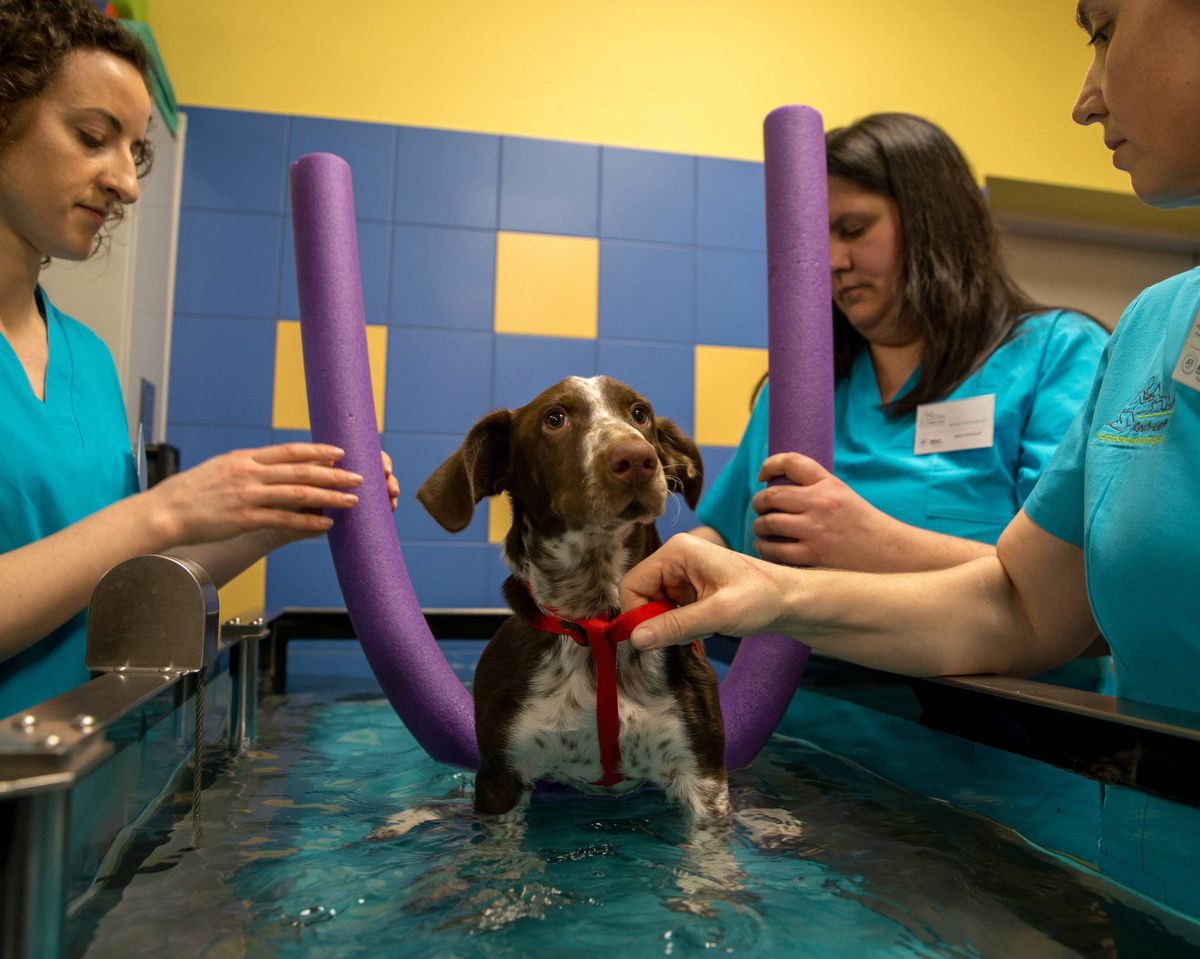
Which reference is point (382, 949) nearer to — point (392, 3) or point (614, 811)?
point (614, 811)

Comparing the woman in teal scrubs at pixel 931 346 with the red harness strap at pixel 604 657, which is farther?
the woman in teal scrubs at pixel 931 346

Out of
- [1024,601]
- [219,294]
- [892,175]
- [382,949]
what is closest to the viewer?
[382,949]

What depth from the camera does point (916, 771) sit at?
121 centimetres

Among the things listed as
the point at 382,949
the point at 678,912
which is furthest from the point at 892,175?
the point at 382,949

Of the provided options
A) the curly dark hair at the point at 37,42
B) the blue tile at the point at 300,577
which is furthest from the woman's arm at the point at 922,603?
the blue tile at the point at 300,577

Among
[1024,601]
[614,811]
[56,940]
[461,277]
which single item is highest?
[461,277]

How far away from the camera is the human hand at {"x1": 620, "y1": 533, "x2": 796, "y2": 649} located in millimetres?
917

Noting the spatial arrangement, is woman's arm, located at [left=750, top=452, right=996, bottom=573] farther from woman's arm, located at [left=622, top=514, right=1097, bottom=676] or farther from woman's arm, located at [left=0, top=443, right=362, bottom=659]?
woman's arm, located at [left=0, top=443, right=362, bottom=659]

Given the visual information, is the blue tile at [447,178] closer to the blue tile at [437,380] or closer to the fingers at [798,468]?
the blue tile at [437,380]

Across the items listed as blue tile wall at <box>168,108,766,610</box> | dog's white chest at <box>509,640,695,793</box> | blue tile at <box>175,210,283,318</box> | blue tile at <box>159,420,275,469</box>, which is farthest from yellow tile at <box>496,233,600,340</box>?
dog's white chest at <box>509,640,695,793</box>

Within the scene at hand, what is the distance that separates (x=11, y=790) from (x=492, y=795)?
0.79m

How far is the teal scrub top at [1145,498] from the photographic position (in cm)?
89

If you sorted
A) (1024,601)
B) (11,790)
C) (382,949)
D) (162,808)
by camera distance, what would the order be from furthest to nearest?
(1024,601) → (162,808) → (382,949) → (11,790)

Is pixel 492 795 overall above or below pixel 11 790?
below
